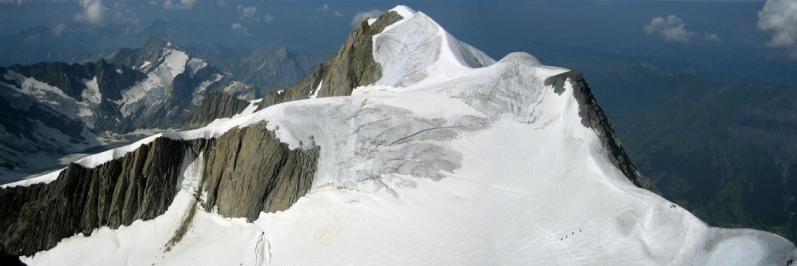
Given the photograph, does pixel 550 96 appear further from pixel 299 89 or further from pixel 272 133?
pixel 299 89

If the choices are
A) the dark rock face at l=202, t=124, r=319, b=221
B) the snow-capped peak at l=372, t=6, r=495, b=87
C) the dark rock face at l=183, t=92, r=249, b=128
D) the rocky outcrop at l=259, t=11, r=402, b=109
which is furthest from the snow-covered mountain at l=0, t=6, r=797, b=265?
the dark rock face at l=183, t=92, r=249, b=128

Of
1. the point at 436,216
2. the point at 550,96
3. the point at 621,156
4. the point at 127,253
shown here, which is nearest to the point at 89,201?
the point at 127,253

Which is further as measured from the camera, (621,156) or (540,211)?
(621,156)

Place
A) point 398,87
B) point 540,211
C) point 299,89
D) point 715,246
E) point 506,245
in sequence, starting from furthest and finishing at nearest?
1. point 299,89
2. point 398,87
3. point 540,211
4. point 506,245
5. point 715,246

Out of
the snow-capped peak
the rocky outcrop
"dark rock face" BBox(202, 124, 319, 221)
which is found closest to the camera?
"dark rock face" BBox(202, 124, 319, 221)

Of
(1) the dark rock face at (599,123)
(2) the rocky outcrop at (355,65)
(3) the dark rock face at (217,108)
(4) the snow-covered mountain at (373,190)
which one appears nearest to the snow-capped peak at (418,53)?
(2) the rocky outcrop at (355,65)

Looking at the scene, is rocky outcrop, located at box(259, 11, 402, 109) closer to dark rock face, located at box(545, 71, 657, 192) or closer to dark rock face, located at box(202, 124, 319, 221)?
dark rock face, located at box(545, 71, 657, 192)
